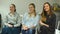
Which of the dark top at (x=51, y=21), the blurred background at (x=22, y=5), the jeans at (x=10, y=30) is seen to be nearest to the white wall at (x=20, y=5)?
the blurred background at (x=22, y=5)

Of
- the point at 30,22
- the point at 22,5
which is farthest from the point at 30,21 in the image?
the point at 22,5

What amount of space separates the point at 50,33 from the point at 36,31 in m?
0.46

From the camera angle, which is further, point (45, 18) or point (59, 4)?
point (59, 4)

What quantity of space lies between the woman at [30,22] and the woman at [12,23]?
0.74 feet

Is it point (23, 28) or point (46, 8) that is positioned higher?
point (46, 8)

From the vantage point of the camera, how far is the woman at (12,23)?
399 cm

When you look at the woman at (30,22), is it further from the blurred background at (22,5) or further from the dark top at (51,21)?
the blurred background at (22,5)

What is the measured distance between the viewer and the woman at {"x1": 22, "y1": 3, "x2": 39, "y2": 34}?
3851mm

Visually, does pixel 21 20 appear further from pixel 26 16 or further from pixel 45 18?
pixel 45 18

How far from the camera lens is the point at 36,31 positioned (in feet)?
13.2

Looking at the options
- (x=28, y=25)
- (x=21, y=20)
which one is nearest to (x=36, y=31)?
(x=28, y=25)

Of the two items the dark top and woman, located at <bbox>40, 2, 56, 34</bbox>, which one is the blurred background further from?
the dark top

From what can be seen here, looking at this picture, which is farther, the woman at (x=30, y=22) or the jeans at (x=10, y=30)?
the jeans at (x=10, y=30)

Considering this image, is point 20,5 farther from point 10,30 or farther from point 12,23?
point 10,30
